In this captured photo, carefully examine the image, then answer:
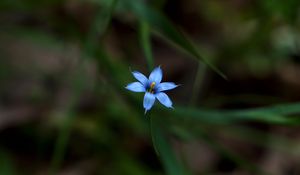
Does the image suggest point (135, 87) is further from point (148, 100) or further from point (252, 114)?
point (252, 114)

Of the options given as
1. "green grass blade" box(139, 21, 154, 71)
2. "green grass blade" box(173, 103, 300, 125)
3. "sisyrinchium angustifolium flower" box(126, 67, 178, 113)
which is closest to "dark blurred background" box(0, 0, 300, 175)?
"green grass blade" box(173, 103, 300, 125)

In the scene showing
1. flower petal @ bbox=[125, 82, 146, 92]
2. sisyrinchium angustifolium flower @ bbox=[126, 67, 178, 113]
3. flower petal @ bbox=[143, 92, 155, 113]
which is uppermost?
sisyrinchium angustifolium flower @ bbox=[126, 67, 178, 113]

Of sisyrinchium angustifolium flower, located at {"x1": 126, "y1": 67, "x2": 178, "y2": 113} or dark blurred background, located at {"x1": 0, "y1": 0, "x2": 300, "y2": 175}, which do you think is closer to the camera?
sisyrinchium angustifolium flower, located at {"x1": 126, "y1": 67, "x2": 178, "y2": 113}

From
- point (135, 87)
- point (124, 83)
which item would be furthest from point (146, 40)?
point (135, 87)

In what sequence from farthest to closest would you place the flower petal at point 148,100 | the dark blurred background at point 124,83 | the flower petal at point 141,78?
the dark blurred background at point 124,83
the flower petal at point 141,78
the flower petal at point 148,100

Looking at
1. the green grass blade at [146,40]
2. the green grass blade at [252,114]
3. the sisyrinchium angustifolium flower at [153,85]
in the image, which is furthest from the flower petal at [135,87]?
the green grass blade at [252,114]

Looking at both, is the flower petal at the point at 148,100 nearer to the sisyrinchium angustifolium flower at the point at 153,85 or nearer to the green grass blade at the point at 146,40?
the sisyrinchium angustifolium flower at the point at 153,85

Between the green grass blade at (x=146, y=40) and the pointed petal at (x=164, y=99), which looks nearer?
the pointed petal at (x=164, y=99)

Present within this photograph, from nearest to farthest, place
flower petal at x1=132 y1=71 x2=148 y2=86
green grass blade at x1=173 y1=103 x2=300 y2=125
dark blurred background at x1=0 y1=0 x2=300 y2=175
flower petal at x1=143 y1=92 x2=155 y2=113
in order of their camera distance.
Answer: flower petal at x1=143 y1=92 x2=155 y2=113 → flower petal at x1=132 y1=71 x2=148 y2=86 → green grass blade at x1=173 y1=103 x2=300 y2=125 → dark blurred background at x1=0 y1=0 x2=300 y2=175

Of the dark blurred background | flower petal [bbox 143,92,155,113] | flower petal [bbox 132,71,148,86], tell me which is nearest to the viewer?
flower petal [bbox 143,92,155,113]

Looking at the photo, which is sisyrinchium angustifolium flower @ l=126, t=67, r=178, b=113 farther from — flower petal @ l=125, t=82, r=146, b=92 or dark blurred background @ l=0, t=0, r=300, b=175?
dark blurred background @ l=0, t=0, r=300, b=175
